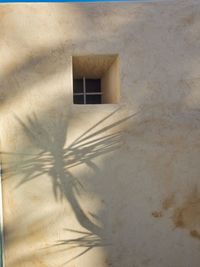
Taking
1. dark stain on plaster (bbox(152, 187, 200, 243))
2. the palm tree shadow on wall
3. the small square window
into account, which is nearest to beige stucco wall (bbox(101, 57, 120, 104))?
the small square window

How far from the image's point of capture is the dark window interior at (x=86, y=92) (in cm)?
291

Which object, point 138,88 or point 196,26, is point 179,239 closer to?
point 138,88

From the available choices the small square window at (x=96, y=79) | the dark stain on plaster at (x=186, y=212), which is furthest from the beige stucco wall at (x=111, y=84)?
the dark stain on plaster at (x=186, y=212)

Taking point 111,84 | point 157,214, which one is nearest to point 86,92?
point 111,84

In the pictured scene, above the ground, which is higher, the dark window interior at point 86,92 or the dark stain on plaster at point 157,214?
the dark window interior at point 86,92

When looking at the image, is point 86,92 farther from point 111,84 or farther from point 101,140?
point 101,140

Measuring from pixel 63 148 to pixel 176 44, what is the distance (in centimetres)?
154

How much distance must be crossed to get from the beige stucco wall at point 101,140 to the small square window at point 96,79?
0.37 ft

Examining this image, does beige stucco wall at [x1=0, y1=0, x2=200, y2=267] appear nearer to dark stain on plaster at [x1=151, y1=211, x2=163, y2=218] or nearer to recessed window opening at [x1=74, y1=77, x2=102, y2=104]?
dark stain on plaster at [x1=151, y1=211, x2=163, y2=218]

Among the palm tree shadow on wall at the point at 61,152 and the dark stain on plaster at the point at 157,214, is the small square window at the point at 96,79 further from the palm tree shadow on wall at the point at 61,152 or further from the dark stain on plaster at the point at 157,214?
the dark stain on plaster at the point at 157,214

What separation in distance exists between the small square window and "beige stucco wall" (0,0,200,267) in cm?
11

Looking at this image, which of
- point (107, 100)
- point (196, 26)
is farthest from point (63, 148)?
point (196, 26)

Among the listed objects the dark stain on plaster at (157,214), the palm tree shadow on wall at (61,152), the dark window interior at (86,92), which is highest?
the dark window interior at (86,92)

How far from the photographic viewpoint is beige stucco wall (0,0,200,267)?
244cm
